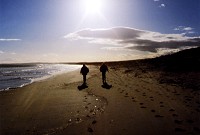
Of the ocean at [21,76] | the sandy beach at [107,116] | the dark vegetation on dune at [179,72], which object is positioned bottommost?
the ocean at [21,76]

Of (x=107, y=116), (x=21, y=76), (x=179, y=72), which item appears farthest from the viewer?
(x=21, y=76)

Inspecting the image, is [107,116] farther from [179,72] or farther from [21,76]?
[21,76]

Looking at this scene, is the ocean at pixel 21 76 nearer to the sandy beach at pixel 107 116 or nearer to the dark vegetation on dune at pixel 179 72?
the sandy beach at pixel 107 116

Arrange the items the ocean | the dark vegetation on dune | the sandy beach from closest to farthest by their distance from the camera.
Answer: the sandy beach → the dark vegetation on dune → the ocean

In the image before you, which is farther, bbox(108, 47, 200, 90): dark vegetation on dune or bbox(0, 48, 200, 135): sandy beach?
bbox(108, 47, 200, 90): dark vegetation on dune

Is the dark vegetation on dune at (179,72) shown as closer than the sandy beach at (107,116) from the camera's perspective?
No

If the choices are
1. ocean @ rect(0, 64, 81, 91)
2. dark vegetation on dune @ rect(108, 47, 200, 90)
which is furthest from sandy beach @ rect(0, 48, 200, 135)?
ocean @ rect(0, 64, 81, 91)

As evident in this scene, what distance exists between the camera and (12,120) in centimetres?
1114

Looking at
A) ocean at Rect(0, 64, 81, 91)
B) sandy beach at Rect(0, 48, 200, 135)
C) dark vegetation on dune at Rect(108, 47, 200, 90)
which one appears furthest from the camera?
ocean at Rect(0, 64, 81, 91)

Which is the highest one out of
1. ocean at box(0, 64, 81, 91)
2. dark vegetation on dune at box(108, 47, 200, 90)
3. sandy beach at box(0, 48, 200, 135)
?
dark vegetation on dune at box(108, 47, 200, 90)

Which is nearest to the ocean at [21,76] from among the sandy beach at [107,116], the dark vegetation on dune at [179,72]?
the sandy beach at [107,116]

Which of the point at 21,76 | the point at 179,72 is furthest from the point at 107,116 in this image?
the point at 21,76

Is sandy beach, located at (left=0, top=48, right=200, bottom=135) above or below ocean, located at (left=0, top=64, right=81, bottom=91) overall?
above

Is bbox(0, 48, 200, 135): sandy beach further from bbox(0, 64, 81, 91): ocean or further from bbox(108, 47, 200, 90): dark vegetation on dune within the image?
bbox(0, 64, 81, 91): ocean
